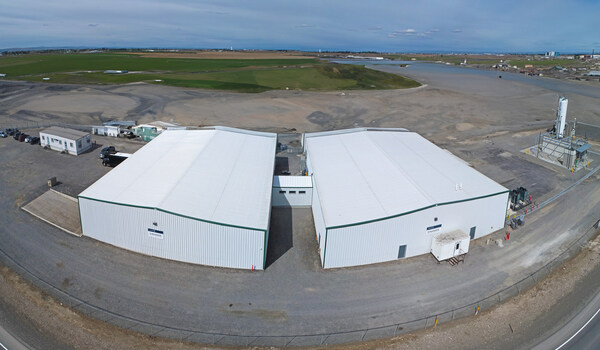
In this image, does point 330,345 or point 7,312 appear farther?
point 7,312

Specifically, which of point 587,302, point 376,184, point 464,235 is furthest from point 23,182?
point 587,302

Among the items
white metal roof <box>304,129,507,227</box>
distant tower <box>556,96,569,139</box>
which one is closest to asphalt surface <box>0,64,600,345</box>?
white metal roof <box>304,129,507,227</box>

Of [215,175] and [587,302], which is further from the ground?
[215,175]

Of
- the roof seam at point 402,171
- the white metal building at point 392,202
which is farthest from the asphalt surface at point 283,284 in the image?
the roof seam at point 402,171

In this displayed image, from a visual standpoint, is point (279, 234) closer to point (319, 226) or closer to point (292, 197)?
point (319, 226)

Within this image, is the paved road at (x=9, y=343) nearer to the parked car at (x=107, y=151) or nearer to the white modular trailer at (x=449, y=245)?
the white modular trailer at (x=449, y=245)

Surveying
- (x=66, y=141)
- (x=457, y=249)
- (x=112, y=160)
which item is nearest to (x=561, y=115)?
(x=457, y=249)

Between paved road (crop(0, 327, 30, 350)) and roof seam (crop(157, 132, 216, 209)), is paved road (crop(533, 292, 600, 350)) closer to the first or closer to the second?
roof seam (crop(157, 132, 216, 209))

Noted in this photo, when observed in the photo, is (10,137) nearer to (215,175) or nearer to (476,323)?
(215,175)
